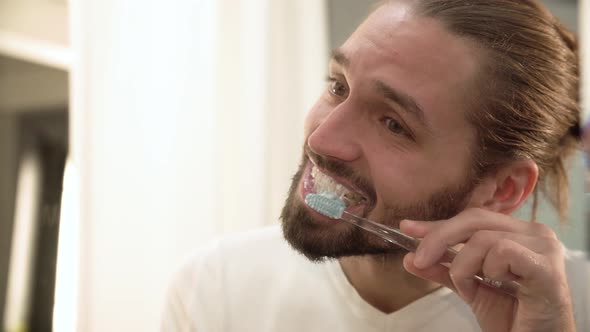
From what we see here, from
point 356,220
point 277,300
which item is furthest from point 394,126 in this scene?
point 277,300

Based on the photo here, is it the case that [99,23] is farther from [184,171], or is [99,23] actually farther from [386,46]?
[386,46]

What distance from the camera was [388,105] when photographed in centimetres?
66

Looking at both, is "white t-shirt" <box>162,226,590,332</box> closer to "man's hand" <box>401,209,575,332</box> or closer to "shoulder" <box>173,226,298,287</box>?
"shoulder" <box>173,226,298,287</box>

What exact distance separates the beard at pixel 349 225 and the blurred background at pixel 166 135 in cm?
15

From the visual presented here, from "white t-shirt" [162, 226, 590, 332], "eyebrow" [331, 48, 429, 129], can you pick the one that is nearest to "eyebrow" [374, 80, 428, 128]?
"eyebrow" [331, 48, 429, 129]

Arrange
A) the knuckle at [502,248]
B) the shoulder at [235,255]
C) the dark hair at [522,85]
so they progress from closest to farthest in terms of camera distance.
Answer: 1. the knuckle at [502,248]
2. the dark hair at [522,85]
3. the shoulder at [235,255]

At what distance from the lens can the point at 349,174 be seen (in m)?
0.66

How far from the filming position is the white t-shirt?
0.73m

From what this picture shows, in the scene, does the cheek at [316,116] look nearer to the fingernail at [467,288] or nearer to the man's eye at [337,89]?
the man's eye at [337,89]

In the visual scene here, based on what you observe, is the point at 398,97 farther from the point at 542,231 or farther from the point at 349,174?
the point at 542,231

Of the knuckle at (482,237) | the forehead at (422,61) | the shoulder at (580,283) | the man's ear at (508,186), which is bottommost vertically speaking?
the shoulder at (580,283)

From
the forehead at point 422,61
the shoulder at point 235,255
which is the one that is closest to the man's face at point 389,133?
the forehead at point 422,61

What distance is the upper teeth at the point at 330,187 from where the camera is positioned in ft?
2.18

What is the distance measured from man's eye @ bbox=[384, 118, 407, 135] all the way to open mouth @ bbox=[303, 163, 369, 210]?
8cm
